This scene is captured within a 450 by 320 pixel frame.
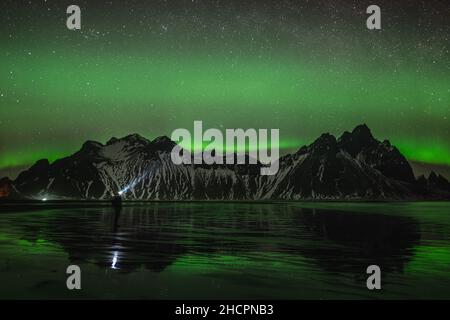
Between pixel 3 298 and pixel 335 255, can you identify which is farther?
pixel 335 255

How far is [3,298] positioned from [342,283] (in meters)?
12.1

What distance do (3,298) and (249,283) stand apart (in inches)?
342

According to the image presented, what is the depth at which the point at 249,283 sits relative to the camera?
2058 cm

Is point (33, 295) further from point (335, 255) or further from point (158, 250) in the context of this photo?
point (335, 255)

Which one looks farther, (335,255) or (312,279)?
(335,255)
